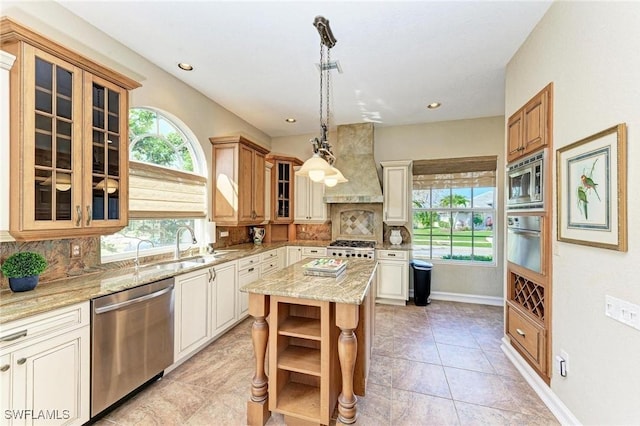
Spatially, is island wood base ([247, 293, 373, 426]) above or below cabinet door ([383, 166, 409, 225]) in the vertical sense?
below

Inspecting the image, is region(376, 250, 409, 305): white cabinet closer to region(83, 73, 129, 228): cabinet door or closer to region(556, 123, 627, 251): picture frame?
region(556, 123, 627, 251): picture frame

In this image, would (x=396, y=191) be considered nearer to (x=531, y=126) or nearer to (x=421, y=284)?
(x=421, y=284)

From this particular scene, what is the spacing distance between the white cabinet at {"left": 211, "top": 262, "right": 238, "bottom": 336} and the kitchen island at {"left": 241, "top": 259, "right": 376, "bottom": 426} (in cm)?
117

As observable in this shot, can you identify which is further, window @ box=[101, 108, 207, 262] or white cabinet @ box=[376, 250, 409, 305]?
white cabinet @ box=[376, 250, 409, 305]

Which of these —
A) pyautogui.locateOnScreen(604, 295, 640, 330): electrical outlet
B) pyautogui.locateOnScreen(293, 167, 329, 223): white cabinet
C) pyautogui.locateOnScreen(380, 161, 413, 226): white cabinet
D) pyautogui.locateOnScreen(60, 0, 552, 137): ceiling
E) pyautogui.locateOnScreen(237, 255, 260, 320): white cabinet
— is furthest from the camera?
pyautogui.locateOnScreen(293, 167, 329, 223): white cabinet

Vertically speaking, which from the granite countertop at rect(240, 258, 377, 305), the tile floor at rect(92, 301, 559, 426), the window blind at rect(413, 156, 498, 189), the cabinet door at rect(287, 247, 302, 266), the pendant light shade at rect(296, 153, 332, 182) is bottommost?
the tile floor at rect(92, 301, 559, 426)

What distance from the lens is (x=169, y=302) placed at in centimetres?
230

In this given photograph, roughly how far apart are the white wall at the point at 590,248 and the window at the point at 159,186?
12.4 feet

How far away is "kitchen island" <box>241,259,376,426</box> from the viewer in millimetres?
1713

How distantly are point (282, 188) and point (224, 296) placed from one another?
7.75ft

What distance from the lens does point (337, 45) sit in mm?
2463

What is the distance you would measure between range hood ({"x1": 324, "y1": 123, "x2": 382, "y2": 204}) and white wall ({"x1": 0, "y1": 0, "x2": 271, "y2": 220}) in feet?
6.21

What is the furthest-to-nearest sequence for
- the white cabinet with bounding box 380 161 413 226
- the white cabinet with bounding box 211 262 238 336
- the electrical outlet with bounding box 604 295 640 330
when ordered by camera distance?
the white cabinet with bounding box 380 161 413 226
the white cabinet with bounding box 211 262 238 336
the electrical outlet with bounding box 604 295 640 330

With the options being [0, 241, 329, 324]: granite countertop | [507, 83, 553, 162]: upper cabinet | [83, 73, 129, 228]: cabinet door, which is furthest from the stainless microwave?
[83, 73, 129, 228]: cabinet door
